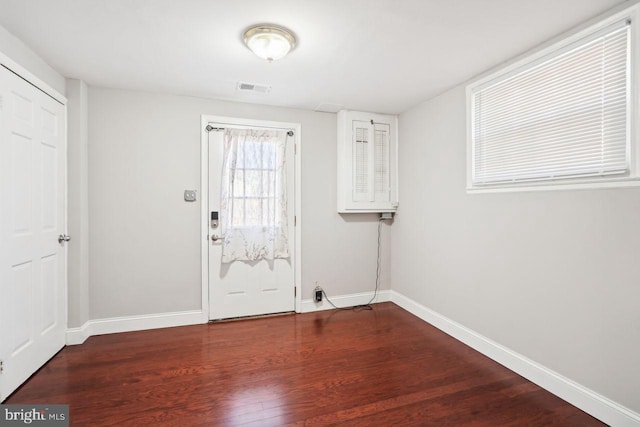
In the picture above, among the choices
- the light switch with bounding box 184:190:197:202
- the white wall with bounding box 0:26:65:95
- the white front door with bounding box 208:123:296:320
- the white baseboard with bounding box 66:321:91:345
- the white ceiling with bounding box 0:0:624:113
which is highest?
the white ceiling with bounding box 0:0:624:113

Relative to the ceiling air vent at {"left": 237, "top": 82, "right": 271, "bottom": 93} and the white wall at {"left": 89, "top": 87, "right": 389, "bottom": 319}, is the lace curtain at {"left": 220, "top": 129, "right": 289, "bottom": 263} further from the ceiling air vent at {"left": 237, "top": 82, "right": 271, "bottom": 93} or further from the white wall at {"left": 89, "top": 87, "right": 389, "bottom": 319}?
the ceiling air vent at {"left": 237, "top": 82, "right": 271, "bottom": 93}

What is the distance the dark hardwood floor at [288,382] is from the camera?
1805mm

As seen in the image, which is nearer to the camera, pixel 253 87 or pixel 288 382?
pixel 288 382

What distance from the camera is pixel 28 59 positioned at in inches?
85.7

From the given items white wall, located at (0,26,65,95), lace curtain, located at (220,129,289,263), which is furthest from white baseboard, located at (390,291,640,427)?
white wall, located at (0,26,65,95)

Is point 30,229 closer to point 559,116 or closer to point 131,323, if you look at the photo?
point 131,323

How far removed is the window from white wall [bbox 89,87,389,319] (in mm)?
2212

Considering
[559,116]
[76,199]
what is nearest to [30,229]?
[76,199]

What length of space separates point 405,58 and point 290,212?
1994mm

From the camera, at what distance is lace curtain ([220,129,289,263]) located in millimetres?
3277

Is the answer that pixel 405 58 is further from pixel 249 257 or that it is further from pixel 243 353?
pixel 243 353

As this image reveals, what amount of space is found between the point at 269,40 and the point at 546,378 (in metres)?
3.05

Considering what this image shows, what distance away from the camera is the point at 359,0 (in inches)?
66.6

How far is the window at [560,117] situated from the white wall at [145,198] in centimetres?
221
